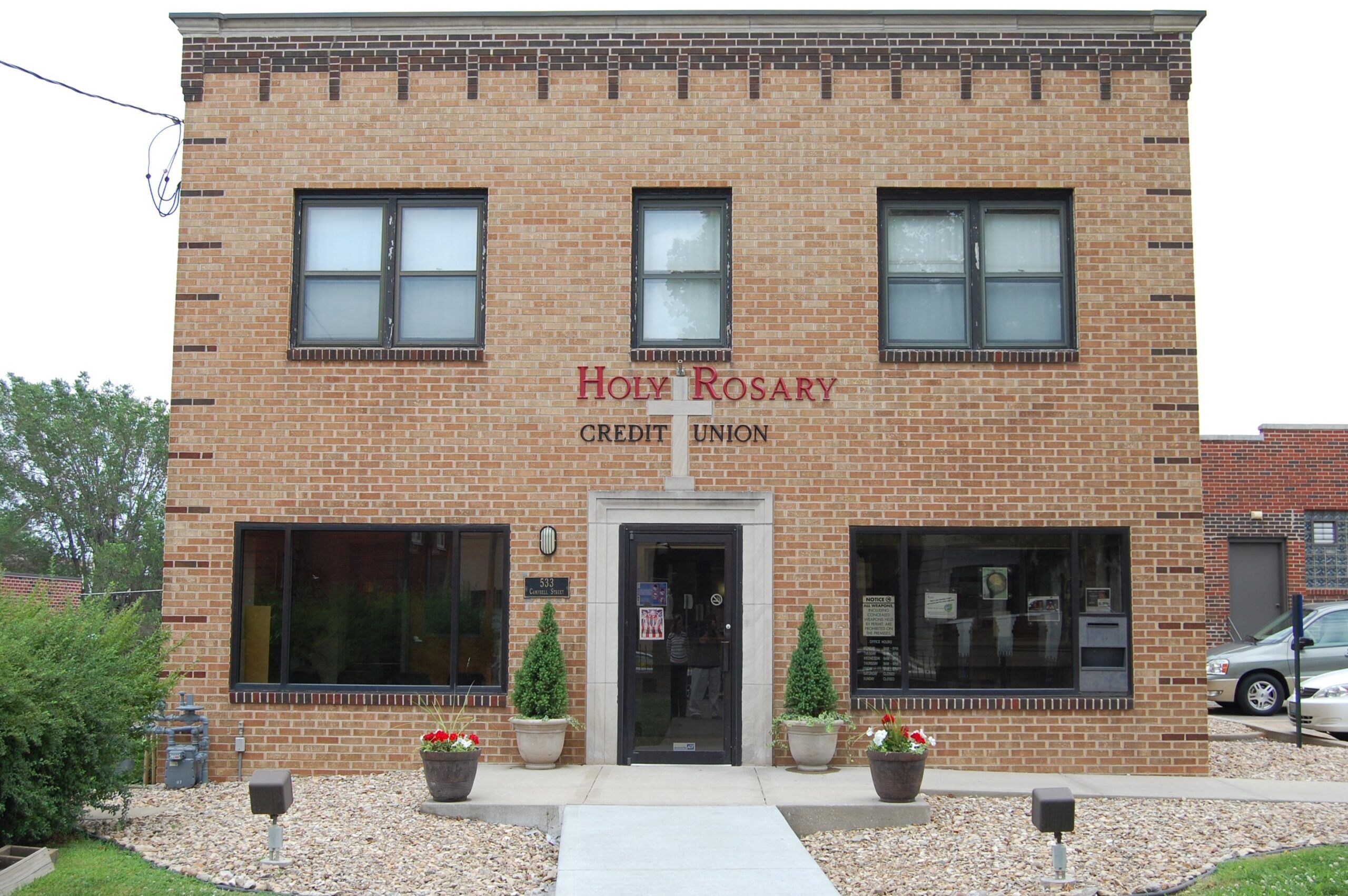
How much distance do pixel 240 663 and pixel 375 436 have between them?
2.60m

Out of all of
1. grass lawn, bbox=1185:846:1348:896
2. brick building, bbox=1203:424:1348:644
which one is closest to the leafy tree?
brick building, bbox=1203:424:1348:644

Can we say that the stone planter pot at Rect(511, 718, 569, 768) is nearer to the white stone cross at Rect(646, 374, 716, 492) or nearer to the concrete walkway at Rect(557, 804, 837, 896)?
the concrete walkway at Rect(557, 804, 837, 896)

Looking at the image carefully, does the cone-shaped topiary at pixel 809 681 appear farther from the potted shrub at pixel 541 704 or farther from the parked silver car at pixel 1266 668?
the parked silver car at pixel 1266 668

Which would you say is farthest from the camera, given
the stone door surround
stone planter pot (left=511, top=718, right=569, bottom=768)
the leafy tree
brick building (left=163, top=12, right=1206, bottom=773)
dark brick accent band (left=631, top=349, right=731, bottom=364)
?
the leafy tree

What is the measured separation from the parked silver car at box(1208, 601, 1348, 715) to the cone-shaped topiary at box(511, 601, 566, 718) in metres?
11.1

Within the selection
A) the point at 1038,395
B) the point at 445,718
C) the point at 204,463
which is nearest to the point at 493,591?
the point at 445,718

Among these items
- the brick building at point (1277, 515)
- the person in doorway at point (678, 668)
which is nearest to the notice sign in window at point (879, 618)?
the person in doorway at point (678, 668)

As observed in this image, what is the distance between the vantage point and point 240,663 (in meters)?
12.1

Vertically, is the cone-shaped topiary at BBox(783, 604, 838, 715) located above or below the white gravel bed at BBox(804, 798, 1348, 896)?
above

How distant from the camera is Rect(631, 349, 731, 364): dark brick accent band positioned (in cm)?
1208

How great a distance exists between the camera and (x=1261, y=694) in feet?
59.2

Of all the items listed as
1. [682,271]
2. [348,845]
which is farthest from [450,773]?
[682,271]

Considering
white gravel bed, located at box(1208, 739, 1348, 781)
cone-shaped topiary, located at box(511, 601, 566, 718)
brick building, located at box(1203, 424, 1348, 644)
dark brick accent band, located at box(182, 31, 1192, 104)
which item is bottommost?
white gravel bed, located at box(1208, 739, 1348, 781)

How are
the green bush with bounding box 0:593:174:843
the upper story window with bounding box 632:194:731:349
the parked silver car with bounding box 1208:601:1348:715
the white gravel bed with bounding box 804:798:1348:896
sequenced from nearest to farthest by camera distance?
the white gravel bed with bounding box 804:798:1348:896 → the green bush with bounding box 0:593:174:843 → the upper story window with bounding box 632:194:731:349 → the parked silver car with bounding box 1208:601:1348:715
